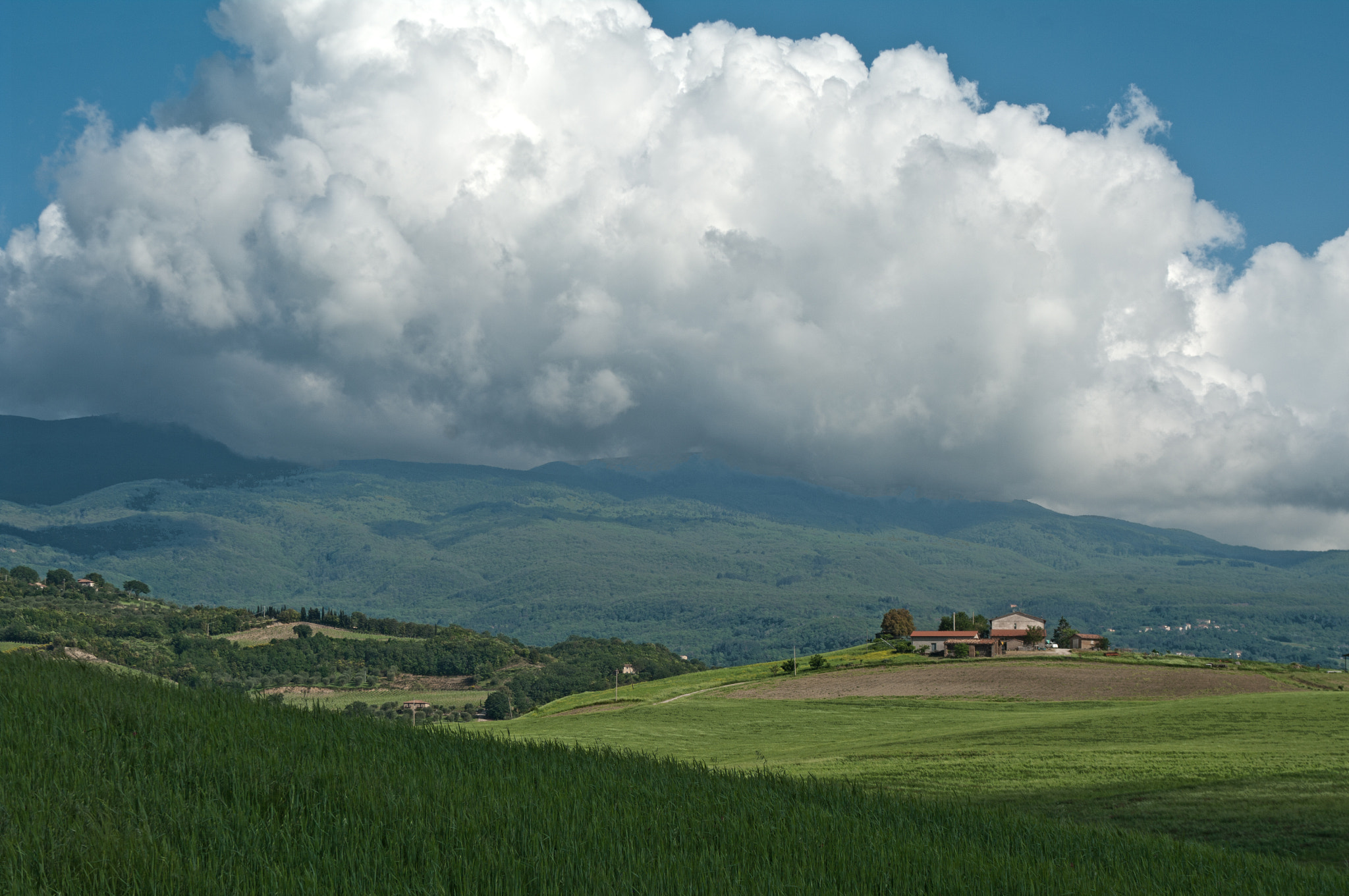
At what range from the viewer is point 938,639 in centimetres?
12794

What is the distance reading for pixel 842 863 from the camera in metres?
8.38

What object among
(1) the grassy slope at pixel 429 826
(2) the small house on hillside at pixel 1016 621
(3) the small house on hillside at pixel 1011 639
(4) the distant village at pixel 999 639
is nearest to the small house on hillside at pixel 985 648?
(4) the distant village at pixel 999 639

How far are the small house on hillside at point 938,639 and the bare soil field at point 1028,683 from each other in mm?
29152

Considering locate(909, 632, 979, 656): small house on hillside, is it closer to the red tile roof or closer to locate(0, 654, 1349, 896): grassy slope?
the red tile roof

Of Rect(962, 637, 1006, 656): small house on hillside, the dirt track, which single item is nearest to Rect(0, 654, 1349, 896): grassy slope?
the dirt track

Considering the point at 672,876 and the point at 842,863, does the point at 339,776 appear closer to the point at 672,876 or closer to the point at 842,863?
the point at 672,876

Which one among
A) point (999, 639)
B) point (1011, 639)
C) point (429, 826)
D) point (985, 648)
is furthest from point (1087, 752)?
point (1011, 639)

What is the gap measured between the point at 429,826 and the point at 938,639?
12807 cm

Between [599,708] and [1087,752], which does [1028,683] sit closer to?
[599,708]

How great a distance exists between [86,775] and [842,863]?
268 inches

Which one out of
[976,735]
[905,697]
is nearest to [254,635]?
[905,697]

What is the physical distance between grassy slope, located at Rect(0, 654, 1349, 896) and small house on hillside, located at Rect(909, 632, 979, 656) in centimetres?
11586

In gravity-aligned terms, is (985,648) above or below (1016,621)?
below

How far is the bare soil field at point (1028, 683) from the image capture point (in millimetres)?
70750
